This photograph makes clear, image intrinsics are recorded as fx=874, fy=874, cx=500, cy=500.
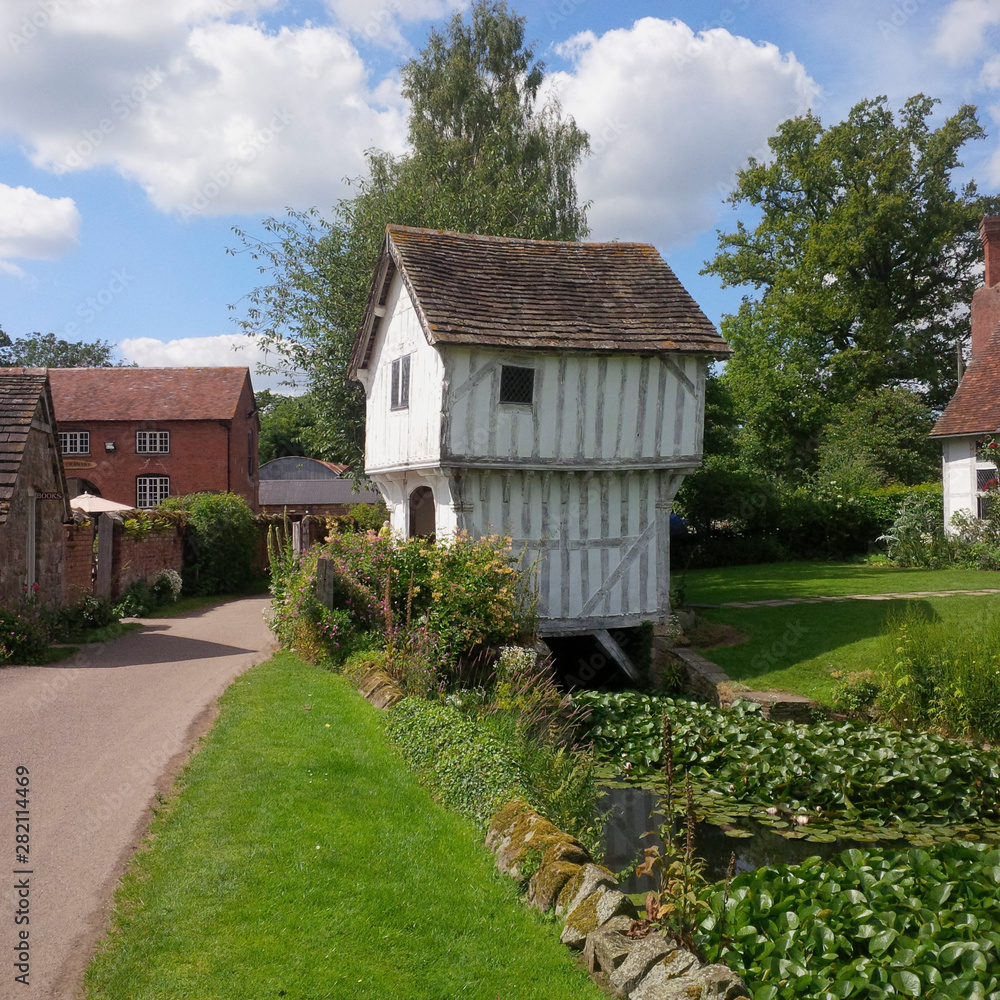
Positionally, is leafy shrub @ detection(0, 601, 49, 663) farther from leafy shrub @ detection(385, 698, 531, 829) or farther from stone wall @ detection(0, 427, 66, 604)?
leafy shrub @ detection(385, 698, 531, 829)

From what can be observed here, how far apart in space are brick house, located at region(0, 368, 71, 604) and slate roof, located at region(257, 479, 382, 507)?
3274 cm

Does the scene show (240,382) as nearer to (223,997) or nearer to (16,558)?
(16,558)

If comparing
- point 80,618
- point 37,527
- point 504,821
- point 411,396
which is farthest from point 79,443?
point 504,821

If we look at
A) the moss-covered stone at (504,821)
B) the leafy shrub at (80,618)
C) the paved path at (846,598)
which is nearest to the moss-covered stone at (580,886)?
Answer: the moss-covered stone at (504,821)

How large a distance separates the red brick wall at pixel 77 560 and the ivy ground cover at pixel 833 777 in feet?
33.4

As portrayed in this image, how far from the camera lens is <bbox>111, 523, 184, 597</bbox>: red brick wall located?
707 inches

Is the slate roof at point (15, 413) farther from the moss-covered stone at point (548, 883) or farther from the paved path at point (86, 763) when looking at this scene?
Answer: the moss-covered stone at point (548, 883)

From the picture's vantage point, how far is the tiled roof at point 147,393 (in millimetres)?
32875

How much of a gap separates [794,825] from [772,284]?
33044mm

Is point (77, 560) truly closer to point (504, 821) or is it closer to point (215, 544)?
point (215, 544)

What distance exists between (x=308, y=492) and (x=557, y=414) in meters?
36.3

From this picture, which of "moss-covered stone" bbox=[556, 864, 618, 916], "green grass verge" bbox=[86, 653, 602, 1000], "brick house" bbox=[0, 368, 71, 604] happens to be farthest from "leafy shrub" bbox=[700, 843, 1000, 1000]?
"brick house" bbox=[0, 368, 71, 604]

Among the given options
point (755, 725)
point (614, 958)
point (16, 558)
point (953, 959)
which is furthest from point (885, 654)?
point (16, 558)

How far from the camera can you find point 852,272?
34312mm
